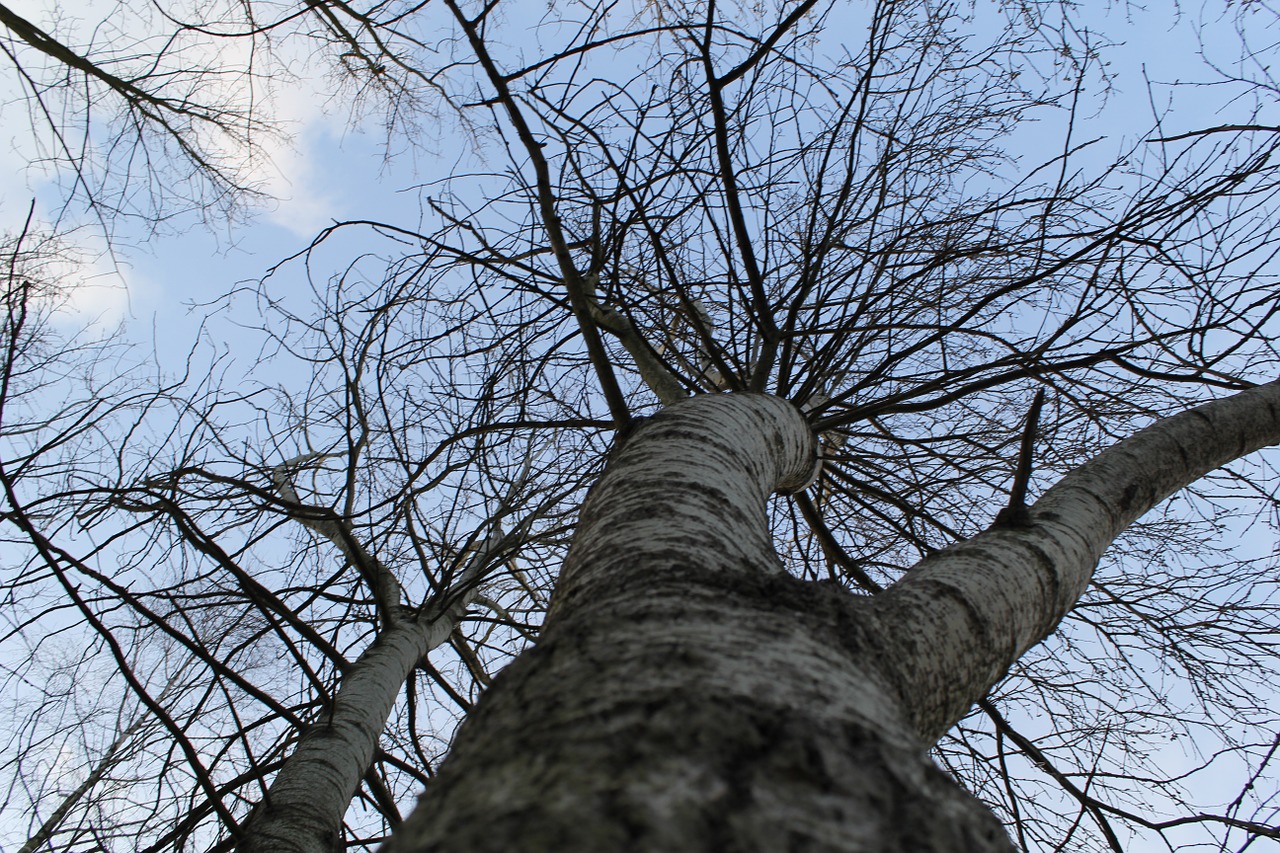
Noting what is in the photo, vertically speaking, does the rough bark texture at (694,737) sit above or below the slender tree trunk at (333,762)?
below

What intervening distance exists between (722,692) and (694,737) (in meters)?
0.07

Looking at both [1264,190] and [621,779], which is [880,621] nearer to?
[621,779]

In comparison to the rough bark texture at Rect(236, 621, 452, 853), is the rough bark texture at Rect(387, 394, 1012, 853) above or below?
below

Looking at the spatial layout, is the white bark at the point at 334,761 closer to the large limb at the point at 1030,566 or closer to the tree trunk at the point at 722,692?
the tree trunk at the point at 722,692

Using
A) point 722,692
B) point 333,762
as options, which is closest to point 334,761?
point 333,762

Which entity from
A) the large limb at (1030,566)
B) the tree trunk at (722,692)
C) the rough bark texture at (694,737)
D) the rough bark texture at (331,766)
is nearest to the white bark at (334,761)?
the rough bark texture at (331,766)

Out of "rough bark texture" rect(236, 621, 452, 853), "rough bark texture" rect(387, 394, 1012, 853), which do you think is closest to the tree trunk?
"rough bark texture" rect(387, 394, 1012, 853)

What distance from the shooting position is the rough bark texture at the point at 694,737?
1.52 feet

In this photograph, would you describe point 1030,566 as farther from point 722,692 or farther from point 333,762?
point 333,762

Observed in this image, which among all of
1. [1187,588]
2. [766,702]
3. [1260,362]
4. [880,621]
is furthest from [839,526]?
[766,702]

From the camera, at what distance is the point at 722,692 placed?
0.60 meters

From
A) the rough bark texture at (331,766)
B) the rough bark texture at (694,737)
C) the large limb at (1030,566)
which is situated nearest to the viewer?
the rough bark texture at (694,737)

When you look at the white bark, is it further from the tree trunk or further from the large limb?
the large limb

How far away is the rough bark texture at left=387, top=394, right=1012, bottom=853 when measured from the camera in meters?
0.46
